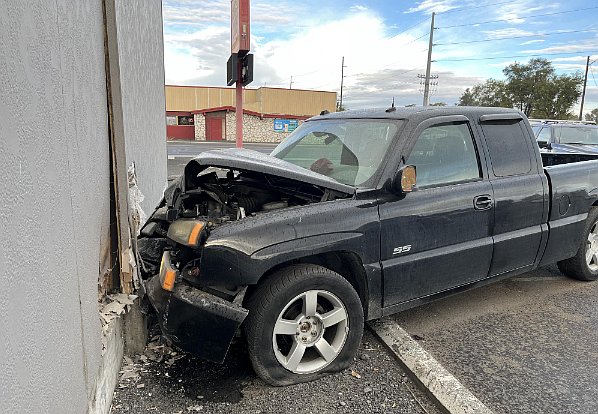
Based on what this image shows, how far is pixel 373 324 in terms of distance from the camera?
3582 mm

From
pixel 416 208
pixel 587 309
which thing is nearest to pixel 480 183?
pixel 416 208

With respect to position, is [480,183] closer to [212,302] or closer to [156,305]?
[212,302]

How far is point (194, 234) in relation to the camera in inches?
104

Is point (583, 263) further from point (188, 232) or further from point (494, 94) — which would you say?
point (494, 94)

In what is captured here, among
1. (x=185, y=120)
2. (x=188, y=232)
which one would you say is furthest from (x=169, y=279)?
(x=185, y=120)

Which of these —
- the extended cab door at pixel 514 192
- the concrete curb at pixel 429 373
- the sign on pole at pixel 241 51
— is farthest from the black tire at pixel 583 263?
the sign on pole at pixel 241 51

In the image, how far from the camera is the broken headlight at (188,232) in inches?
104

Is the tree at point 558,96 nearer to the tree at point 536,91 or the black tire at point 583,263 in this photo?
the tree at point 536,91

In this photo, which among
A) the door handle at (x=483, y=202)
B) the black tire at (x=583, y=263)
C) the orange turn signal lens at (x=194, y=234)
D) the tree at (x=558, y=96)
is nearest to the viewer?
the orange turn signal lens at (x=194, y=234)

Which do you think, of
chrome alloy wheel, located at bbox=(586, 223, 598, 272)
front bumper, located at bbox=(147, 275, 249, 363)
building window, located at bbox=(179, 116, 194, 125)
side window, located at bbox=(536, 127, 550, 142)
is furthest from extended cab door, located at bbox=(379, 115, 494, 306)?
building window, located at bbox=(179, 116, 194, 125)

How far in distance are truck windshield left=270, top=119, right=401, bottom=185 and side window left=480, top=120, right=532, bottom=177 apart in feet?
3.11

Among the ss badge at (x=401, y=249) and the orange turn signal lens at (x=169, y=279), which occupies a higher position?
the ss badge at (x=401, y=249)

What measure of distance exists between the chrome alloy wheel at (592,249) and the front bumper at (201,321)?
12.9 feet

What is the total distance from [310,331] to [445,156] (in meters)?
1.75
